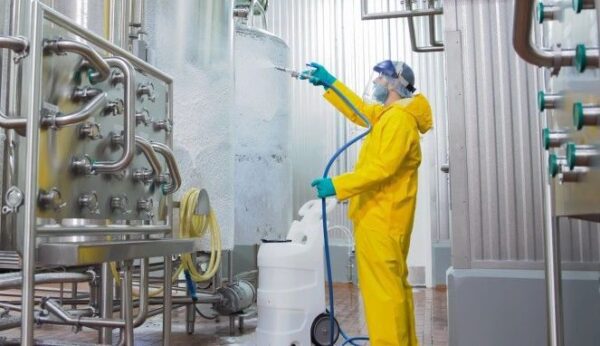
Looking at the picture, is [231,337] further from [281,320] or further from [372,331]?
[372,331]

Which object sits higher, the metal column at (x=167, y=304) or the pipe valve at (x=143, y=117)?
the pipe valve at (x=143, y=117)

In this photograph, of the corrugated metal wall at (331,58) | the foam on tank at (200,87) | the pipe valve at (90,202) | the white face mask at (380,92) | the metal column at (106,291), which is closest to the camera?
the pipe valve at (90,202)

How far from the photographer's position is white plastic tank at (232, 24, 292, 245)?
130 inches

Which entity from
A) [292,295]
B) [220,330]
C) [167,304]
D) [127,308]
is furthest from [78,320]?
[220,330]

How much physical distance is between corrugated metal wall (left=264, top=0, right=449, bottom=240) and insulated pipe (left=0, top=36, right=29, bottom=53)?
14.1ft

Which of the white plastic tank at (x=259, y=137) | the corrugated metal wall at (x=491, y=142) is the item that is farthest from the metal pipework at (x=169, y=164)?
the white plastic tank at (x=259, y=137)

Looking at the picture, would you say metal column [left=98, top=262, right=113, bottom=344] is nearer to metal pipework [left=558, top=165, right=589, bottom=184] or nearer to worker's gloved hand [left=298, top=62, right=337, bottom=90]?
worker's gloved hand [left=298, top=62, right=337, bottom=90]

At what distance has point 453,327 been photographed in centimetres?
184

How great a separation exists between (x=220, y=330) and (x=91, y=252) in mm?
2117

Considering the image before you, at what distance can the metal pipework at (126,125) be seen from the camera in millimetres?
1264

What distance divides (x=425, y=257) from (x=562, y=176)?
420 centimetres

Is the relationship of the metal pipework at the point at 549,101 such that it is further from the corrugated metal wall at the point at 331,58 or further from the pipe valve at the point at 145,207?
the corrugated metal wall at the point at 331,58

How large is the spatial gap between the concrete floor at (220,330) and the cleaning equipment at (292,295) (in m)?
Result: 0.47

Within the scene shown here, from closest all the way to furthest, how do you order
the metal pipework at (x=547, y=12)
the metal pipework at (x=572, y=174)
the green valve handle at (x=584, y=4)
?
1. the green valve handle at (x=584, y=4)
2. the metal pipework at (x=572, y=174)
3. the metal pipework at (x=547, y=12)
